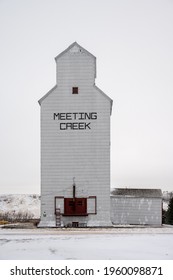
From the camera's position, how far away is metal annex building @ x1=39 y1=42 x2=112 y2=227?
32.7 metres

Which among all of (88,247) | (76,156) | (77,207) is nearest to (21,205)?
(77,207)

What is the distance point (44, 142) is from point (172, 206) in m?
23.5

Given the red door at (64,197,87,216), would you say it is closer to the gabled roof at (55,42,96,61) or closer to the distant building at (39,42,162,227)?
the distant building at (39,42,162,227)

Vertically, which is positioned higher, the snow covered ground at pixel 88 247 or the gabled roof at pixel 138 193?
the gabled roof at pixel 138 193

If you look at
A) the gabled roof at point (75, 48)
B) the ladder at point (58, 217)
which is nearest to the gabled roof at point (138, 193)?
the ladder at point (58, 217)

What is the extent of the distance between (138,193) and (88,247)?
24.7 meters

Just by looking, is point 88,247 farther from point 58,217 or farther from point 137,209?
point 137,209

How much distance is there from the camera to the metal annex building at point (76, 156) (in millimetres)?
32688

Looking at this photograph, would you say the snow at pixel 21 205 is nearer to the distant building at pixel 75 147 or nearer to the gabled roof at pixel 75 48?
the distant building at pixel 75 147

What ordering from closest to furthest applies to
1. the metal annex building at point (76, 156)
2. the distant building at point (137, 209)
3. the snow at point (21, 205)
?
1. the metal annex building at point (76, 156)
2. the distant building at point (137, 209)
3. the snow at point (21, 205)

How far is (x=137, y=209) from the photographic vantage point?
39.6m

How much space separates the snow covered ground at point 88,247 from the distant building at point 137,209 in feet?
61.6
